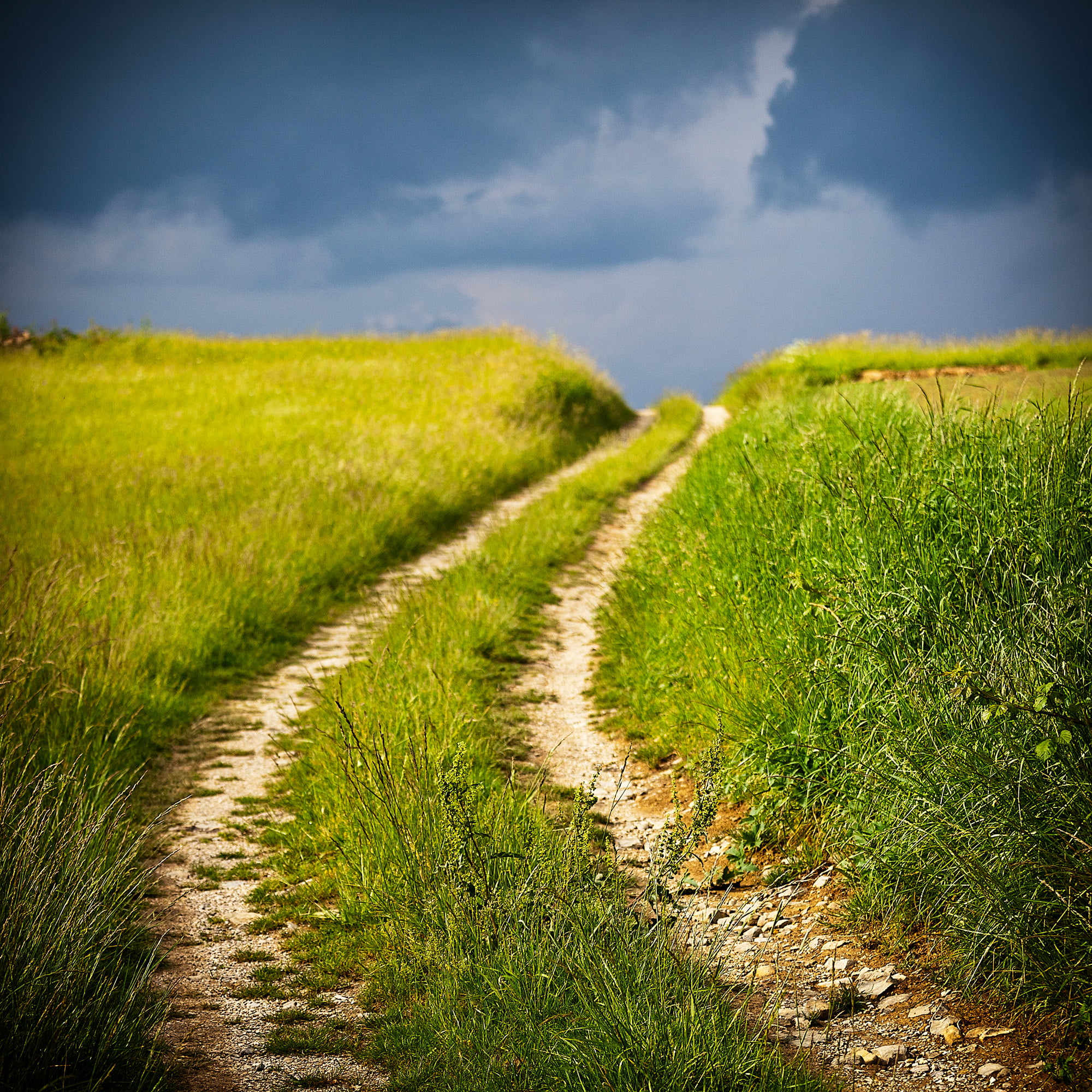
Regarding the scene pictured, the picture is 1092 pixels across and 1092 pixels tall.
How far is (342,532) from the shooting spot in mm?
11188

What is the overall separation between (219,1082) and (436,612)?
5197 mm

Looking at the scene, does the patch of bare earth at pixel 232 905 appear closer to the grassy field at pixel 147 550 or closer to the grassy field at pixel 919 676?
the grassy field at pixel 147 550

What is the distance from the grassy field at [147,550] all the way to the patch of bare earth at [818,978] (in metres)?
2.12

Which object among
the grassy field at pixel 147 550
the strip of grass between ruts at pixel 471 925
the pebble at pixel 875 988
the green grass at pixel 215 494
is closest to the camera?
the strip of grass between ruts at pixel 471 925

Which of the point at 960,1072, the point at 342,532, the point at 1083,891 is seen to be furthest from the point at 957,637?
the point at 342,532

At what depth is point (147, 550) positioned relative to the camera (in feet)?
30.6

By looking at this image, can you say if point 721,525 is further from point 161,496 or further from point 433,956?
point 161,496

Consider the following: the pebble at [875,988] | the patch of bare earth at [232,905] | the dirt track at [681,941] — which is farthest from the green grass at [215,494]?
the pebble at [875,988]

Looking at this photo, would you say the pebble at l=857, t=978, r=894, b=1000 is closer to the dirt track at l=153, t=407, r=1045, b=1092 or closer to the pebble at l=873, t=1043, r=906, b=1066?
the dirt track at l=153, t=407, r=1045, b=1092

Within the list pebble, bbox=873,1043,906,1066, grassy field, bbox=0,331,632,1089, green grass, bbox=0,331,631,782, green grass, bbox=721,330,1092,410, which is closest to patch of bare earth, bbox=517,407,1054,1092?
pebble, bbox=873,1043,906,1066

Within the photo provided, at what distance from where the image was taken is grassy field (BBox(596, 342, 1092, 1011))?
327cm

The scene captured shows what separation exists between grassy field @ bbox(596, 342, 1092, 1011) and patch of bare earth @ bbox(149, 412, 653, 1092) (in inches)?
94.9

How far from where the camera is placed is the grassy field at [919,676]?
327cm

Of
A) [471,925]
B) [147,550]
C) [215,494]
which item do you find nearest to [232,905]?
[471,925]
